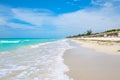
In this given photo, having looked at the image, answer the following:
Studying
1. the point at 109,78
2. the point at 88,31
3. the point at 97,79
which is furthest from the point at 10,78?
the point at 88,31

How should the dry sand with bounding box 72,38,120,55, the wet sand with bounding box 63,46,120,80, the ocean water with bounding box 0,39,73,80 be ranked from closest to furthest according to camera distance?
the wet sand with bounding box 63,46,120,80 < the ocean water with bounding box 0,39,73,80 < the dry sand with bounding box 72,38,120,55

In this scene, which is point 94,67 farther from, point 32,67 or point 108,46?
point 108,46

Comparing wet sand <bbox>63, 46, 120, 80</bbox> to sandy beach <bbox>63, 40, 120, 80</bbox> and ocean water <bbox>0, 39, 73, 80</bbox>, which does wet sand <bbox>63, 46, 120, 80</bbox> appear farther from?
ocean water <bbox>0, 39, 73, 80</bbox>

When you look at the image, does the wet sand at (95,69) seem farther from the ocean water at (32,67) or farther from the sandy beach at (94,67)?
the ocean water at (32,67)

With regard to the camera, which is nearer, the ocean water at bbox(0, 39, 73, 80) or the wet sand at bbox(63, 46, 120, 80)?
the wet sand at bbox(63, 46, 120, 80)

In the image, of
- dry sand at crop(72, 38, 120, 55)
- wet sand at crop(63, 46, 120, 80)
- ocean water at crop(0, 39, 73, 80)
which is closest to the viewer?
wet sand at crop(63, 46, 120, 80)

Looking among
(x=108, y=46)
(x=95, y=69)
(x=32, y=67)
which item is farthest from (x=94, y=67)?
(x=108, y=46)

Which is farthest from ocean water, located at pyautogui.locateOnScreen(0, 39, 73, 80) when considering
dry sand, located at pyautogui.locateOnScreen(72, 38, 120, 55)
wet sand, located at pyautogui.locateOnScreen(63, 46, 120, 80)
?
dry sand, located at pyautogui.locateOnScreen(72, 38, 120, 55)

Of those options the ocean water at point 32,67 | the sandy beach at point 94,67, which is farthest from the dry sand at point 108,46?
the ocean water at point 32,67

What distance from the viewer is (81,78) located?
5.71 m

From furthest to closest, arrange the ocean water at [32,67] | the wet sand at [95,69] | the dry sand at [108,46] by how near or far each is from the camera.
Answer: the dry sand at [108,46], the ocean water at [32,67], the wet sand at [95,69]

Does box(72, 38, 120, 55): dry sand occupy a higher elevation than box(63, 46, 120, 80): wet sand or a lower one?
lower

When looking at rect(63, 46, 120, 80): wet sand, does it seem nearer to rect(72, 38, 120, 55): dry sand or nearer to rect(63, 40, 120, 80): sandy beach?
rect(63, 40, 120, 80): sandy beach

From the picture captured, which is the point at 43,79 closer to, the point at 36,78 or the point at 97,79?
the point at 36,78
